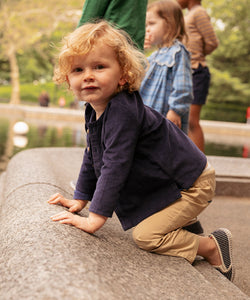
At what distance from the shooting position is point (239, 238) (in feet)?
9.60

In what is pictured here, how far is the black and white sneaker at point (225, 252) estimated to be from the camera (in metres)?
2.24

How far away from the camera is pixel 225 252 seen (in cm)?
228

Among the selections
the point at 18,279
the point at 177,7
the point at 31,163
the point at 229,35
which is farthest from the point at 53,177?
the point at 229,35

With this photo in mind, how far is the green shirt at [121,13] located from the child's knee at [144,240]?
49.7 inches

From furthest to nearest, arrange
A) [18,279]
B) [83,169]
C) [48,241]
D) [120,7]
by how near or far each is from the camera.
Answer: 1. [120,7]
2. [83,169]
3. [48,241]
4. [18,279]

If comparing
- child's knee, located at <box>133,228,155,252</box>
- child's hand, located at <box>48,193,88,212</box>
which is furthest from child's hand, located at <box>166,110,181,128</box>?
child's knee, located at <box>133,228,155,252</box>

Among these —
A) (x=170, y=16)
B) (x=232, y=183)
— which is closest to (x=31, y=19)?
(x=232, y=183)

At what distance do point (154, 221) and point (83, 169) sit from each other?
53 cm

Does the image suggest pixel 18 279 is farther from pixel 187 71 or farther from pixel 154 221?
pixel 187 71

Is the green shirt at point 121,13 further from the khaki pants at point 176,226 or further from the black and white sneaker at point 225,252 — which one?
the black and white sneaker at point 225,252

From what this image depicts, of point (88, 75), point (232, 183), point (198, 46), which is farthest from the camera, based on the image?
point (198, 46)

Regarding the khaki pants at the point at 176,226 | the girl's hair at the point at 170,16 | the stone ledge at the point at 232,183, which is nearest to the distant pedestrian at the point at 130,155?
the khaki pants at the point at 176,226

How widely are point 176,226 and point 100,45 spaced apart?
3.13ft

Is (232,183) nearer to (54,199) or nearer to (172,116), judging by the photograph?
(172,116)
